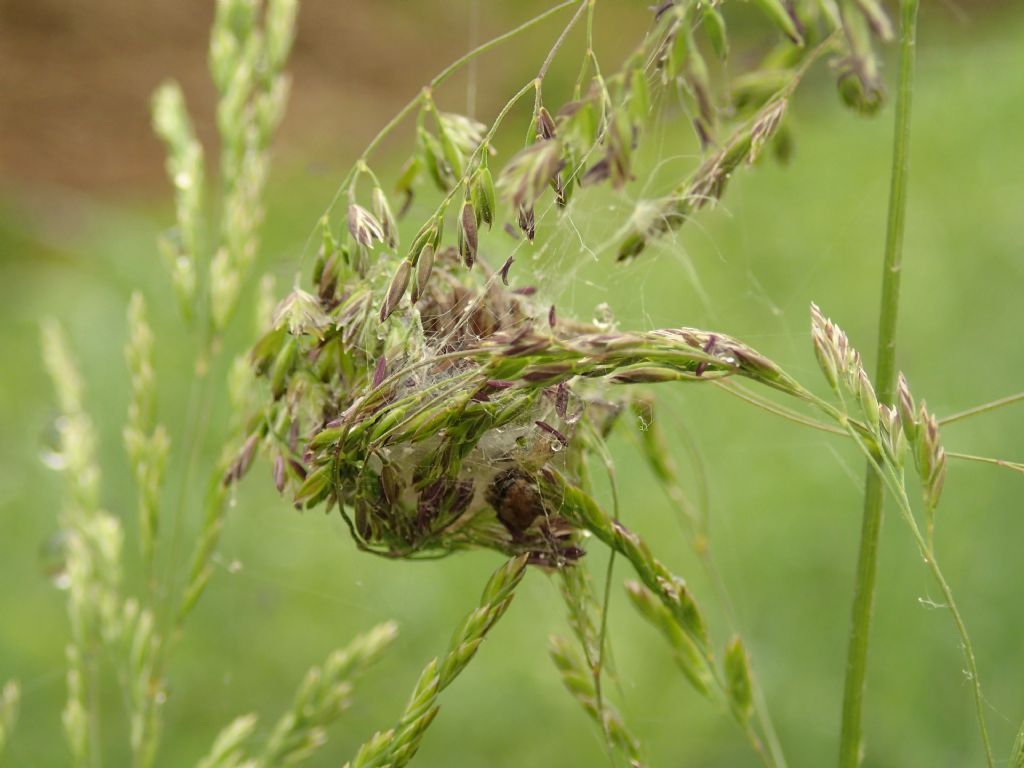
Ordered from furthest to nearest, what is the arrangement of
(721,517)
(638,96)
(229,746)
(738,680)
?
(721,517)
(229,746)
(738,680)
(638,96)

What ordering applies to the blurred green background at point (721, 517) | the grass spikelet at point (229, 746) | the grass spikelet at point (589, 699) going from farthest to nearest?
the blurred green background at point (721, 517) → the grass spikelet at point (229, 746) → the grass spikelet at point (589, 699)

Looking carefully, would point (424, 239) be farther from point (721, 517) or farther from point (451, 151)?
point (721, 517)

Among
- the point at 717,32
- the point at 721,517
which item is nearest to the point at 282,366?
the point at 717,32

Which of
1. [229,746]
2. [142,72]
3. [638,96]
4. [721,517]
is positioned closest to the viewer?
[638,96]

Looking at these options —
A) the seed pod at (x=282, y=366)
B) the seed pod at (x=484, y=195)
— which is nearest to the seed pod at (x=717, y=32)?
the seed pod at (x=484, y=195)

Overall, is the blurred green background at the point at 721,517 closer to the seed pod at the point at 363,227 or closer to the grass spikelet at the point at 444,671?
the seed pod at the point at 363,227

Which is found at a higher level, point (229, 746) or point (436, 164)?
point (436, 164)

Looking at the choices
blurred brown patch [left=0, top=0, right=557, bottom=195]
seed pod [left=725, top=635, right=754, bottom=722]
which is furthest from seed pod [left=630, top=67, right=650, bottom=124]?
blurred brown patch [left=0, top=0, right=557, bottom=195]
